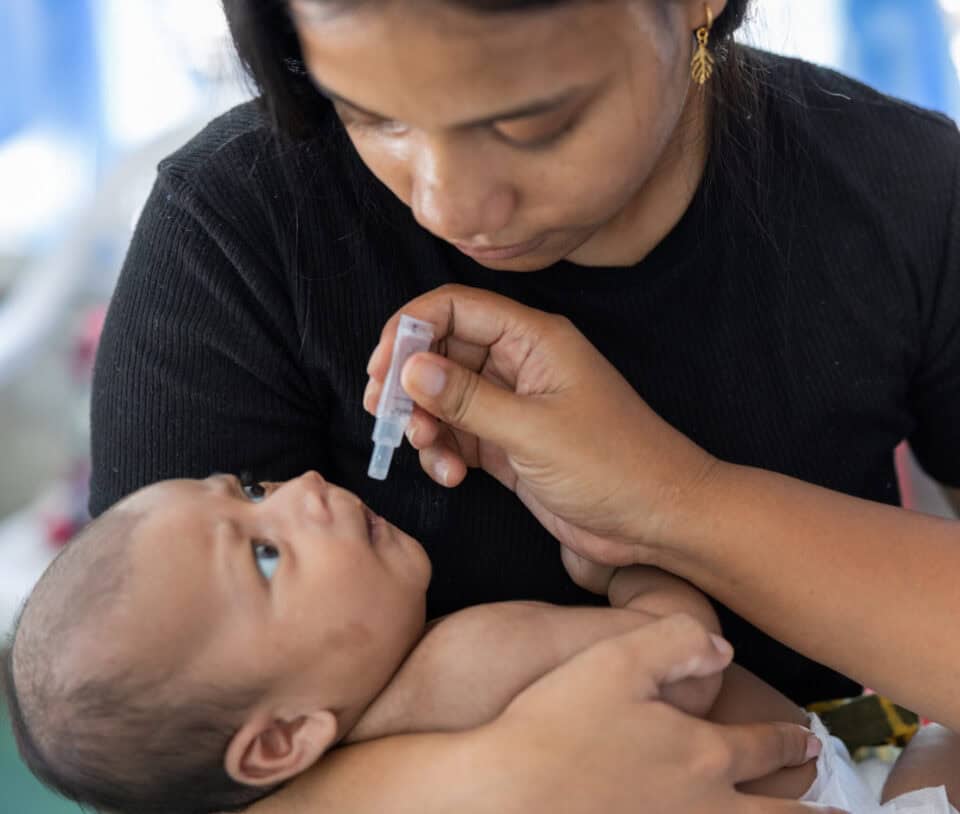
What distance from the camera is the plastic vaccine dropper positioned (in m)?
1.08

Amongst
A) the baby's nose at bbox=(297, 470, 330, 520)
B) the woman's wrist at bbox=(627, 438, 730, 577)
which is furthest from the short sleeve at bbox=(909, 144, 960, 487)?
the baby's nose at bbox=(297, 470, 330, 520)

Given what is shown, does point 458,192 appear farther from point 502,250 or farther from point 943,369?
point 943,369

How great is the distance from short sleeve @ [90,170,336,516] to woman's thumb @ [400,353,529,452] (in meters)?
0.23

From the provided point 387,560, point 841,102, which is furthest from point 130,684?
point 841,102

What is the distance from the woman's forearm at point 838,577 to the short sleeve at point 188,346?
1.50ft

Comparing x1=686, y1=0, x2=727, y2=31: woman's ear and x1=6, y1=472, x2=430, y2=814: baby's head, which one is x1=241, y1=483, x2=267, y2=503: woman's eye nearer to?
x1=6, y1=472, x2=430, y2=814: baby's head

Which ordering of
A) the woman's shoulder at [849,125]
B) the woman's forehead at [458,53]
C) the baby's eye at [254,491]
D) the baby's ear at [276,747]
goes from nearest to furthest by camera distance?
1. the woman's forehead at [458,53]
2. the baby's ear at [276,747]
3. the baby's eye at [254,491]
4. the woman's shoulder at [849,125]

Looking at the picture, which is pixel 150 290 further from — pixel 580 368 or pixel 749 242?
pixel 749 242

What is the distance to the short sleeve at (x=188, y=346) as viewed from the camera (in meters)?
1.19

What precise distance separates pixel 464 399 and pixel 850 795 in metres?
0.58

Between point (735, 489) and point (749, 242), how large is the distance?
289 millimetres

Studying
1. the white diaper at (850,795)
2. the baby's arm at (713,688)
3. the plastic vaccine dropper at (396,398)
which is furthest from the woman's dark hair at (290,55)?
the white diaper at (850,795)

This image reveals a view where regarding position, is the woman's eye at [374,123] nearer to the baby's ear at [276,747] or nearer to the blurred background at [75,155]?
the baby's ear at [276,747]

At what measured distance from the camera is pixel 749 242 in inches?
50.7
